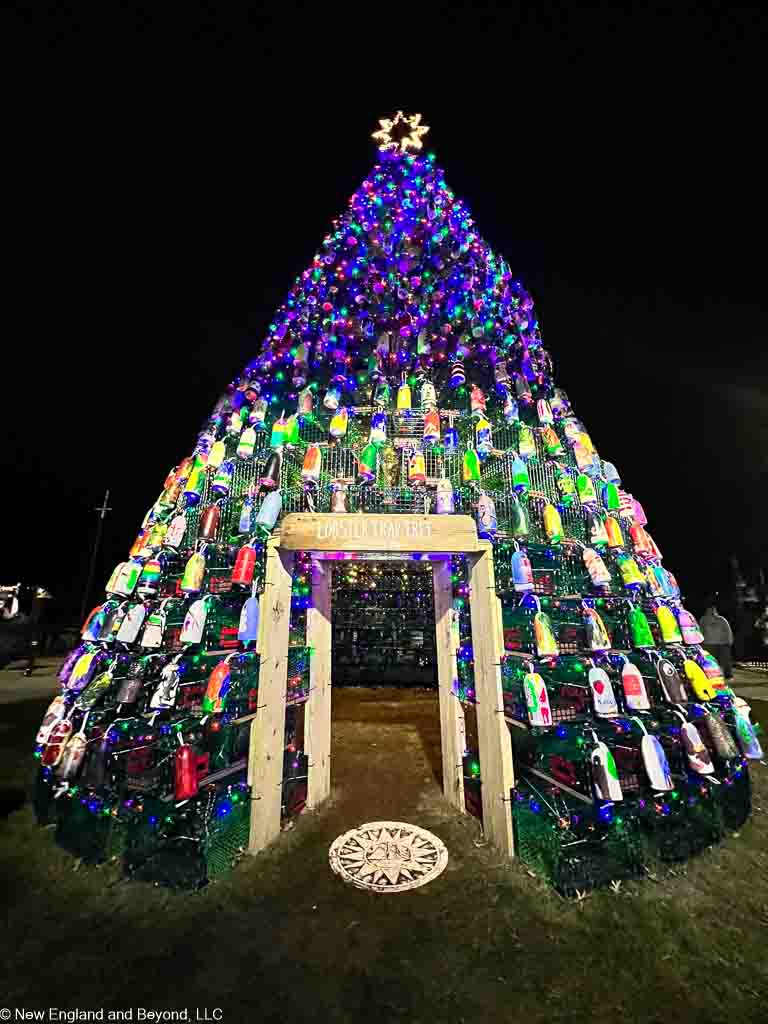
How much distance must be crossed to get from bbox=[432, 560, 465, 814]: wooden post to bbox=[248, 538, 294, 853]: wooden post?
81.7 inches

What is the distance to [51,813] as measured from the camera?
14.9ft

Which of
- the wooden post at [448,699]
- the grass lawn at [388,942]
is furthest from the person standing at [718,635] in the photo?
the wooden post at [448,699]

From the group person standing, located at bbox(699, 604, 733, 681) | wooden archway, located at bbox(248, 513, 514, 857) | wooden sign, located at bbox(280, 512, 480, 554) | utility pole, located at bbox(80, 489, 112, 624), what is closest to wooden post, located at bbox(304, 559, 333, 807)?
wooden archway, located at bbox(248, 513, 514, 857)

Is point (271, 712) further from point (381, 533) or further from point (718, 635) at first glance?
point (718, 635)

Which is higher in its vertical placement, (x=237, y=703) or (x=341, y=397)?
(x=341, y=397)

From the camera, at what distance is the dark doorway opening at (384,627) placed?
513 inches

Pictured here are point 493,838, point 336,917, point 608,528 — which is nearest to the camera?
point 336,917

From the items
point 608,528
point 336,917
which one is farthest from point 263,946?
point 608,528

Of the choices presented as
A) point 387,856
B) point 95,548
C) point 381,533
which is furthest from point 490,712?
point 95,548

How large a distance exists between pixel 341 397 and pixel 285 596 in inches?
131

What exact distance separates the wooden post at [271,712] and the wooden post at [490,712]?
2.28m

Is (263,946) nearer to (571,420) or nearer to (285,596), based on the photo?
(285,596)

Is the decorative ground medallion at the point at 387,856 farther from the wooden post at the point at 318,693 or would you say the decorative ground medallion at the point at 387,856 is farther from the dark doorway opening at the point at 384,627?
the dark doorway opening at the point at 384,627

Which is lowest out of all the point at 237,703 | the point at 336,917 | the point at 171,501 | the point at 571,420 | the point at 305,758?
the point at 336,917
